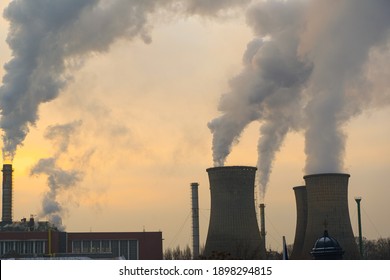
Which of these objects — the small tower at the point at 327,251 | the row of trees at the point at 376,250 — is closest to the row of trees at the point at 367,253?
the row of trees at the point at 376,250

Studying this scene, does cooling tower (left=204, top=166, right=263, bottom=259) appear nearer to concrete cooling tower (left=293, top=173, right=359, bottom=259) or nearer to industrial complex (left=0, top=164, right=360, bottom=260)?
industrial complex (left=0, top=164, right=360, bottom=260)

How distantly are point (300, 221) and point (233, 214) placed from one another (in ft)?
51.5

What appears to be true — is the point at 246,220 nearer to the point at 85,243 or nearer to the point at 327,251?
the point at 85,243

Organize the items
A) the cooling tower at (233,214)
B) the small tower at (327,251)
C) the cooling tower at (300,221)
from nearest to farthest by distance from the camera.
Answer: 1. the small tower at (327,251)
2. the cooling tower at (233,214)
3. the cooling tower at (300,221)

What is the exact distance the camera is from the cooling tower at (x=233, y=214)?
172 ft

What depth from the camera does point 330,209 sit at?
54.0 meters

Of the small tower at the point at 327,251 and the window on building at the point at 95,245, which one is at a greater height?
the window on building at the point at 95,245

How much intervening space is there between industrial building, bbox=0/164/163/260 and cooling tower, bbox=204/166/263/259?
571 inches

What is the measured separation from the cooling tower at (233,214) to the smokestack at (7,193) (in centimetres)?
2298

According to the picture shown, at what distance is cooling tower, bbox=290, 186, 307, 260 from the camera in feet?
218

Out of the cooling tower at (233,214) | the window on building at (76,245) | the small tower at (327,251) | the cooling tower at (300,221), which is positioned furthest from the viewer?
the window on building at (76,245)

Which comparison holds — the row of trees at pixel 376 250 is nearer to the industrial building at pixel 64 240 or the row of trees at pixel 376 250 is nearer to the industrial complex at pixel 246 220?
the industrial complex at pixel 246 220

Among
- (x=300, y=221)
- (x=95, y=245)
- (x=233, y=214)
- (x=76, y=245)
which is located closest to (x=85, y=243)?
(x=76, y=245)
